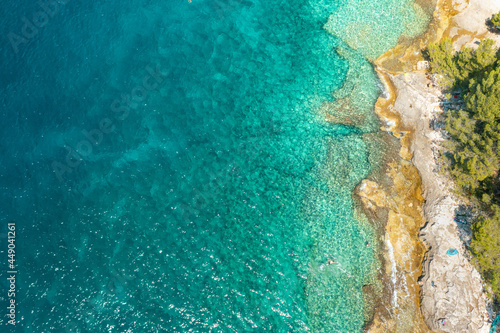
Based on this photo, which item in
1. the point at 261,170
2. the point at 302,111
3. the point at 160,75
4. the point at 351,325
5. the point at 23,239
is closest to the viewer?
the point at 351,325

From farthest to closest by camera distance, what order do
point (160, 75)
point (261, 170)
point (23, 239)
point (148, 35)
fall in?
point (148, 35) < point (160, 75) < point (261, 170) < point (23, 239)

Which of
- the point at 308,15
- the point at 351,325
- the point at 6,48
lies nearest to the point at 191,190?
the point at 351,325

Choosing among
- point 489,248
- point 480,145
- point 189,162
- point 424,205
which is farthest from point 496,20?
point 189,162

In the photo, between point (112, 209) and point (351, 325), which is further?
point (112, 209)

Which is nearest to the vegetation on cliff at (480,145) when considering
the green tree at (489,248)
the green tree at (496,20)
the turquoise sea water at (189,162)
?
the green tree at (489,248)

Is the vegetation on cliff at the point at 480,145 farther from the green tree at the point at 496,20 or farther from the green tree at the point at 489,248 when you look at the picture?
the green tree at the point at 496,20

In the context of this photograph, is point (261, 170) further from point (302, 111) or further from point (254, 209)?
point (302, 111)
